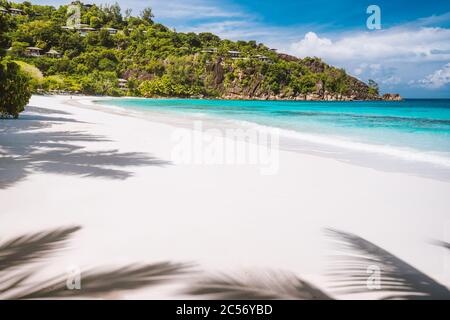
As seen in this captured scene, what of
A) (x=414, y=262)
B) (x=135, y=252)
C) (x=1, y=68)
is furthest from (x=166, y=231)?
(x=1, y=68)

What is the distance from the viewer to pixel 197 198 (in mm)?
4730

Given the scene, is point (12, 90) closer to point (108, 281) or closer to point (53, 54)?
point (108, 281)

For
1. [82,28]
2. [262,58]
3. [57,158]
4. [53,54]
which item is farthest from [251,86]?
[57,158]

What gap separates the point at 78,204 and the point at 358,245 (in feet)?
10.8

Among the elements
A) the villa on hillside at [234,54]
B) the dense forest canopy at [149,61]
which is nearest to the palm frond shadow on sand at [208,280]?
the dense forest canopy at [149,61]

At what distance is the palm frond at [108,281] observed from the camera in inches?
94.0

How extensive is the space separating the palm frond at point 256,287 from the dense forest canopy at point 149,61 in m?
71.5

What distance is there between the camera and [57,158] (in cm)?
691

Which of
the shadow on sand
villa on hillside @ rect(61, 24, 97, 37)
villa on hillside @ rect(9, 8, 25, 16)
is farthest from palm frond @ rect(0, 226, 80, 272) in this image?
villa on hillside @ rect(9, 8, 25, 16)

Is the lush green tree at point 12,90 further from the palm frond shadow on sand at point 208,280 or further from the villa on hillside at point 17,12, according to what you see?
the villa on hillside at point 17,12

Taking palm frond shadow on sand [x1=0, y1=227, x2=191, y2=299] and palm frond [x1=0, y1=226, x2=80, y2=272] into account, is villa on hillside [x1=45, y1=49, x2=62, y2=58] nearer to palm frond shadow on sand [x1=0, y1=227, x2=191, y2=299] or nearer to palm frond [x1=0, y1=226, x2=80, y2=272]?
palm frond [x1=0, y1=226, x2=80, y2=272]

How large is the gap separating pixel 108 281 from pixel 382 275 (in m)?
2.20

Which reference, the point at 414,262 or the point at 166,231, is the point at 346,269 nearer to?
the point at 414,262
